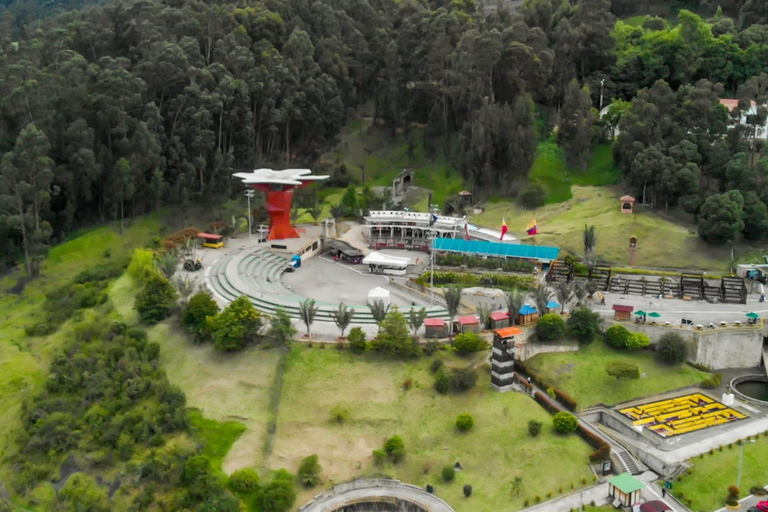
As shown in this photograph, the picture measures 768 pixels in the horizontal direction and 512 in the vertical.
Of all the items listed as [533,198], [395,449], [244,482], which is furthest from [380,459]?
[533,198]

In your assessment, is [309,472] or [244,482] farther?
[309,472]

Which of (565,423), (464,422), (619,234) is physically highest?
(619,234)

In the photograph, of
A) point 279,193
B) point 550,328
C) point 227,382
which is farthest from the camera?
point 279,193

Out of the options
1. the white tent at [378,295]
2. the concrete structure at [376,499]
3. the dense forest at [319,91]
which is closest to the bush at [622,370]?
the concrete structure at [376,499]

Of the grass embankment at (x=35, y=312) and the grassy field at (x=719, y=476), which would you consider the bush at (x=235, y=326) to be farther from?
the grassy field at (x=719, y=476)

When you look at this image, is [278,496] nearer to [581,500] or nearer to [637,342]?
[581,500]

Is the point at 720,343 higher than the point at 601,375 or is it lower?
higher

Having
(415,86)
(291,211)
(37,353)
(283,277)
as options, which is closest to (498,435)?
(283,277)

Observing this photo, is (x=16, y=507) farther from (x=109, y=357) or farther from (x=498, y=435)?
(x=498, y=435)
